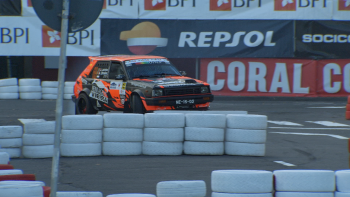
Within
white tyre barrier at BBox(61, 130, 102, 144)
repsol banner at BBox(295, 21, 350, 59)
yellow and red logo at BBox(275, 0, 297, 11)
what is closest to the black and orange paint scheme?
white tyre barrier at BBox(61, 130, 102, 144)

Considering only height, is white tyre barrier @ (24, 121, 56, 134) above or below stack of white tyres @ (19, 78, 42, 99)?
below

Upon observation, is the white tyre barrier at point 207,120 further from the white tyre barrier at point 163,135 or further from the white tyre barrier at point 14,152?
the white tyre barrier at point 14,152

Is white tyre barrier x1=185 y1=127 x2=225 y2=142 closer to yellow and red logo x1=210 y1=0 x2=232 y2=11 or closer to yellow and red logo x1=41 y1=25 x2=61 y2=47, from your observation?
yellow and red logo x1=210 y1=0 x2=232 y2=11

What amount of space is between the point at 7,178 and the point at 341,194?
3.08 m

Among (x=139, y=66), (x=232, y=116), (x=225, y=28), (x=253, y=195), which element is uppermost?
(x=225, y=28)

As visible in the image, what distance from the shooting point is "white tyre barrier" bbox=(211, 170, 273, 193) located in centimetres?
534

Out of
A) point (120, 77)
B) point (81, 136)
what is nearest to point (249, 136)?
point (81, 136)

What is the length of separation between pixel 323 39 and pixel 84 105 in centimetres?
1153

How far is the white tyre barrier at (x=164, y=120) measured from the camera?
9.23 m

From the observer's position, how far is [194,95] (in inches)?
523

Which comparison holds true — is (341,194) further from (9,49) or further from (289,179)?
(9,49)

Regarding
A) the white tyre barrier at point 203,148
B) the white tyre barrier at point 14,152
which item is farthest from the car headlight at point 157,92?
the white tyre barrier at point 14,152

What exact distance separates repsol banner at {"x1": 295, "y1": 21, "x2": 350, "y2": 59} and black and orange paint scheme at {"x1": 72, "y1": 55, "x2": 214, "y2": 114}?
32.2 feet

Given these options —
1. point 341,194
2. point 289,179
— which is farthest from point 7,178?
point 341,194
